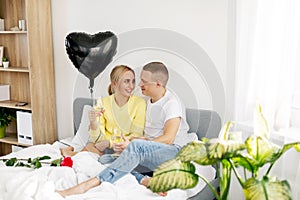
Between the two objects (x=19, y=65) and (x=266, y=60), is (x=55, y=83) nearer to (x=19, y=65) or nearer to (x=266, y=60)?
(x=19, y=65)

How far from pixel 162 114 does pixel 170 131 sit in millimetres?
114

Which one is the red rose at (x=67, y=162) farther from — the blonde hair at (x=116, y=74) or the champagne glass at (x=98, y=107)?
the blonde hair at (x=116, y=74)

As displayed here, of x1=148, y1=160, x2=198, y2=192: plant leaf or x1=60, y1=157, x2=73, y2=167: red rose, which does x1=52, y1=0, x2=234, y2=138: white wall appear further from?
x1=148, y1=160, x2=198, y2=192: plant leaf

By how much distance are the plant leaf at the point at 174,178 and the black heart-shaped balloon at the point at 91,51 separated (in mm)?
1587

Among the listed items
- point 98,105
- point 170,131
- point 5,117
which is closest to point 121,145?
point 170,131

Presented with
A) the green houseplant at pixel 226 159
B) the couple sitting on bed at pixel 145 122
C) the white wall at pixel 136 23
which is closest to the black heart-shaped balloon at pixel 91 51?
the white wall at pixel 136 23

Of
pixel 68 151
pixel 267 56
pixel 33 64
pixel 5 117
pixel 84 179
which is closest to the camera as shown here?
pixel 267 56

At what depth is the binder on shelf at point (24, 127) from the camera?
321 cm

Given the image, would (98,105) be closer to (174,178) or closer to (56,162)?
(56,162)

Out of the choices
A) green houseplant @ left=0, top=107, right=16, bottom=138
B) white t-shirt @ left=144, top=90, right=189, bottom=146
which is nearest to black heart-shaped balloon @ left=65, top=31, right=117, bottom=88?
white t-shirt @ left=144, top=90, right=189, bottom=146

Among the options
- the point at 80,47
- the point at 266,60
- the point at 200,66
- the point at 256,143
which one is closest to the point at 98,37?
the point at 80,47

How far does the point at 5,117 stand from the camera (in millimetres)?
3396

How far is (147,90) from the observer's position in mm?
2314

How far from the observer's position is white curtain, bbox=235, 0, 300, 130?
6.39ft
